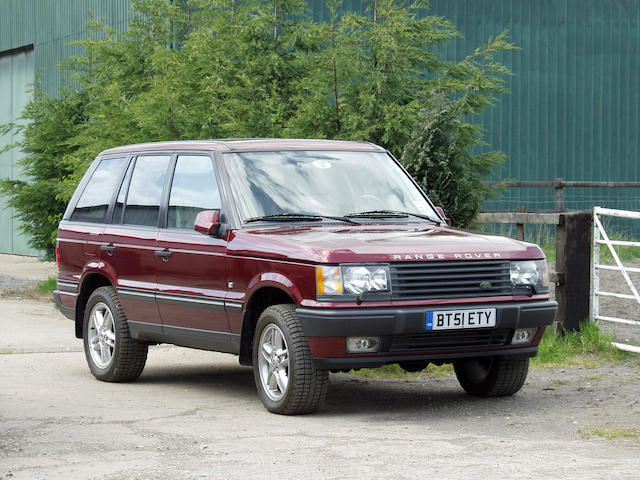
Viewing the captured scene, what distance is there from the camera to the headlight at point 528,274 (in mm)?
8234

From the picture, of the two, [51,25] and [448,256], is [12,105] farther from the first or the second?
[448,256]

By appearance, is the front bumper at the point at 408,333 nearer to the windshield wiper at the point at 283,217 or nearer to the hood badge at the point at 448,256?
the hood badge at the point at 448,256

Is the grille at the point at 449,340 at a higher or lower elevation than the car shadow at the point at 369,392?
higher

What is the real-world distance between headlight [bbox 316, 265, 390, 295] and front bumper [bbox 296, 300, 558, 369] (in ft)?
0.41

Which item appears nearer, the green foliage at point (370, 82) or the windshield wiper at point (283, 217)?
the windshield wiper at point (283, 217)

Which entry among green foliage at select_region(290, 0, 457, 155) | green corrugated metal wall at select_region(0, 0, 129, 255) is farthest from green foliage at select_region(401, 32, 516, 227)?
green corrugated metal wall at select_region(0, 0, 129, 255)

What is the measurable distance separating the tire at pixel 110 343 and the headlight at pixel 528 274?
3.36 metres

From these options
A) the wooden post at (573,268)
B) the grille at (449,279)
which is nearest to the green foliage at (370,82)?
the wooden post at (573,268)

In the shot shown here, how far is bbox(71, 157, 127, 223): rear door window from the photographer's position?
1038 centimetres

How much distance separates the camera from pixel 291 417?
8.08 metres

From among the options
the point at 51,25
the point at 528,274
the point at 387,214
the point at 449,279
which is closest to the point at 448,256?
the point at 449,279

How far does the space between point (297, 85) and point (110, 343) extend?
5171mm

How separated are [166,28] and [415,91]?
221 inches

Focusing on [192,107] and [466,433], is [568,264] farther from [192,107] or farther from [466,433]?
[192,107]
